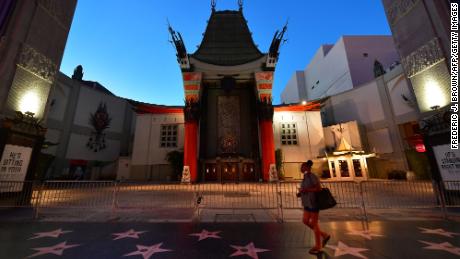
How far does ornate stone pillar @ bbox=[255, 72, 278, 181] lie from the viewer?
18541 millimetres

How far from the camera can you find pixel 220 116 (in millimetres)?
21688

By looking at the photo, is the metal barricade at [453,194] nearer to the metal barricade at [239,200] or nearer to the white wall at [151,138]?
the metal barricade at [239,200]

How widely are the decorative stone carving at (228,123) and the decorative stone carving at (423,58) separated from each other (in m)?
14.8

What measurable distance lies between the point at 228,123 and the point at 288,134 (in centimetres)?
744

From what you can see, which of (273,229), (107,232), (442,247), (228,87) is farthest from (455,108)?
(228,87)

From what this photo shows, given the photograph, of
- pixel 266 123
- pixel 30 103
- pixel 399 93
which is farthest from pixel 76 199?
pixel 399 93

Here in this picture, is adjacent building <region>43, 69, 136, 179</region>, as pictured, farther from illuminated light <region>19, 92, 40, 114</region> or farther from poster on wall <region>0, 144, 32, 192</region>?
poster on wall <region>0, 144, 32, 192</region>

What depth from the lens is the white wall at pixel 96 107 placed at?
24.1 m

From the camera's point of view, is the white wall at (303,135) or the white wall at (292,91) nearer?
the white wall at (303,135)

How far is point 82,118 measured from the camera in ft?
79.3

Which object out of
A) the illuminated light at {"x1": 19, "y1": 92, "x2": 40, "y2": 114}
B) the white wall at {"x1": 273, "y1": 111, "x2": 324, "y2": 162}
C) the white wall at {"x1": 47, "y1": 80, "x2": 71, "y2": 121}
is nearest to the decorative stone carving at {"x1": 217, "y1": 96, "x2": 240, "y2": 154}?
the white wall at {"x1": 273, "y1": 111, "x2": 324, "y2": 162}

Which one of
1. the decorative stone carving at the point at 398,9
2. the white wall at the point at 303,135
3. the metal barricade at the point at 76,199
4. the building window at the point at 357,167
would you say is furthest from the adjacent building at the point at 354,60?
the metal barricade at the point at 76,199

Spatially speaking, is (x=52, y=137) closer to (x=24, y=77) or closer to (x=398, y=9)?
(x=24, y=77)

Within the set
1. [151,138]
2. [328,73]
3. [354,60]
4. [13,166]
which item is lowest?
[13,166]
